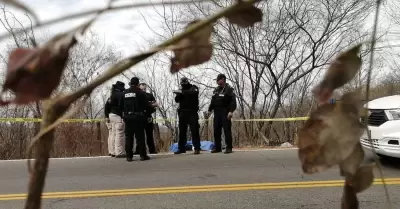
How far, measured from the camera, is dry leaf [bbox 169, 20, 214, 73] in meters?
0.73

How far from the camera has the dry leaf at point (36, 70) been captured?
60 cm

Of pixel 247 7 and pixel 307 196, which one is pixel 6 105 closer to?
pixel 247 7

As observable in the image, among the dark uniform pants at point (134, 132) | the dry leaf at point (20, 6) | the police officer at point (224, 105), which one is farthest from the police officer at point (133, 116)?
the dry leaf at point (20, 6)

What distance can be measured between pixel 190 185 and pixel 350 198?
645 cm

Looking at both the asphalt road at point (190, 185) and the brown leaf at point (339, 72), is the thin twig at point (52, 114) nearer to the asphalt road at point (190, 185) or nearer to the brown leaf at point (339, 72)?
the brown leaf at point (339, 72)

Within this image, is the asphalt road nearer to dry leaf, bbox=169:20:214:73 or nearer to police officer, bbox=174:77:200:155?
police officer, bbox=174:77:200:155

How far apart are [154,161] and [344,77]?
914 centimetres

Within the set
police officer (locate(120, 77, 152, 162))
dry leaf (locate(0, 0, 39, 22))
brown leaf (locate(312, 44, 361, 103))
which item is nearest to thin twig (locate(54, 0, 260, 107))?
dry leaf (locate(0, 0, 39, 22))

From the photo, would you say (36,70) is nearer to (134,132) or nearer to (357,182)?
(357,182)

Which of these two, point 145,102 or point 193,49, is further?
point 145,102

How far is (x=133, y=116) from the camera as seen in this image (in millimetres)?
9836

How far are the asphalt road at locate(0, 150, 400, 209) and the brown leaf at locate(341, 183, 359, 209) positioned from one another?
4.36 meters

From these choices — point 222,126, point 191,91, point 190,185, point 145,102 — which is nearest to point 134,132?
point 145,102

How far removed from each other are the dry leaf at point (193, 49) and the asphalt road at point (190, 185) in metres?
4.53
